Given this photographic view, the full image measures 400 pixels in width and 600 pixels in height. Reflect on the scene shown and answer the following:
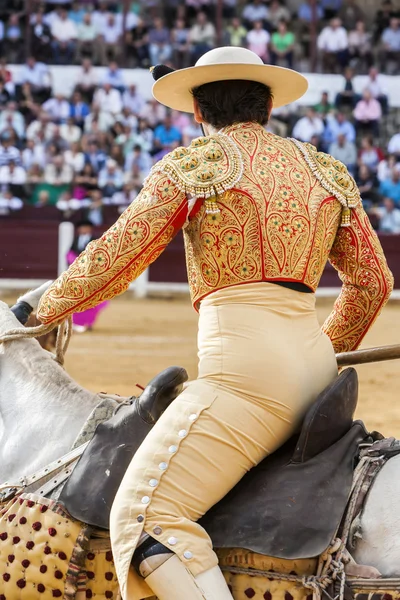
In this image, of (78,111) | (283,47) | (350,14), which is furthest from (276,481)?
(350,14)

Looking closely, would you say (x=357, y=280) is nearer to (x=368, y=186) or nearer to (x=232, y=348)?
(x=232, y=348)

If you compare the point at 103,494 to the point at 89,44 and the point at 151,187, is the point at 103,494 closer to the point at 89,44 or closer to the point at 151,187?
the point at 151,187

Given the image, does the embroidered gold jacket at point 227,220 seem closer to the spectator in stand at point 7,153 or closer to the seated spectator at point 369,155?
the spectator in stand at point 7,153

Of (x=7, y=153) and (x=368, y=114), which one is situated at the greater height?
(x=368, y=114)

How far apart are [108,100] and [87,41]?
2.14 meters

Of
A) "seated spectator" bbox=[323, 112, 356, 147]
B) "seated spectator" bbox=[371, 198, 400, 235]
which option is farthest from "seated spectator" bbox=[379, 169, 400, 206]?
"seated spectator" bbox=[323, 112, 356, 147]

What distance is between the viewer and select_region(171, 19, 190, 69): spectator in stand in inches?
701

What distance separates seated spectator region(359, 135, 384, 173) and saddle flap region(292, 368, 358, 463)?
13.5 meters

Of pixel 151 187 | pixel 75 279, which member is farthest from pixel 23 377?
pixel 151 187

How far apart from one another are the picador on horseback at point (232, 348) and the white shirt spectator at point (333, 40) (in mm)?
15999

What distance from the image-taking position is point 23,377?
277 centimetres

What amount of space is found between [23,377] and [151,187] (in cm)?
80

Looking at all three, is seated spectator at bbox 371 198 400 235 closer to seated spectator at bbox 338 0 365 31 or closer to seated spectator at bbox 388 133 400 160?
seated spectator at bbox 388 133 400 160

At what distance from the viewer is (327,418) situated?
2146 mm
